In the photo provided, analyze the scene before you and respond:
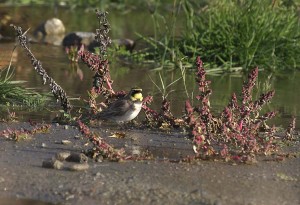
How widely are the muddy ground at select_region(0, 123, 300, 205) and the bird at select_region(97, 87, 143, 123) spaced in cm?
62

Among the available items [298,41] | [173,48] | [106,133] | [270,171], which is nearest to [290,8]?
[298,41]

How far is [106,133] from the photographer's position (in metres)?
8.63

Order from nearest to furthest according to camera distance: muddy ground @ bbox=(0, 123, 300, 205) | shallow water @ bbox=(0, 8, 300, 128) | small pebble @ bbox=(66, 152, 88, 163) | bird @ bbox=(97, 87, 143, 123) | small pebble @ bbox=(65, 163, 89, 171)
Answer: muddy ground @ bbox=(0, 123, 300, 205) < small pebble @ bbox=(65, 163, 89, 171) < small pebble @ bbox=(66, 152, 88, 163) < bird @ bbox=(97, 87, 143, 123) < shallow water @ bbox=(0, 8, 300, 128)

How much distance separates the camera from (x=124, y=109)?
856cm

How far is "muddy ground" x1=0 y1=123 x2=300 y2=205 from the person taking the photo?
6.35 metres

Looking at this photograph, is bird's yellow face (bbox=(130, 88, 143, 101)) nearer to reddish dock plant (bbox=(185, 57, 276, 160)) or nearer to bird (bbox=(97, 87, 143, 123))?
bird (bbox=(97, 87, 143, 123))

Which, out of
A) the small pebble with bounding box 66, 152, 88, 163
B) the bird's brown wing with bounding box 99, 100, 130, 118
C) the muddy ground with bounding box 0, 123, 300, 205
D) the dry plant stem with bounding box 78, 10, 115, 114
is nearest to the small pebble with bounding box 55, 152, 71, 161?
the small pebble with bounding box 66, 152, 88, 163

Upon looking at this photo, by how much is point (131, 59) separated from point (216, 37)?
4.84ft

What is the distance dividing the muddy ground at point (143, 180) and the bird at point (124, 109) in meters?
Result: 0.62

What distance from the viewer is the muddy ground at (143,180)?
20.8 feet

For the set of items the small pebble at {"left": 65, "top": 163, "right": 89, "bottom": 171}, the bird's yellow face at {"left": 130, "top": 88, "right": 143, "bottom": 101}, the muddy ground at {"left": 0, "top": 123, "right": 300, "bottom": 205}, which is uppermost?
the bird's yellow face at {"left": 130, "top": 88, "right": 143, "bottom": 101}

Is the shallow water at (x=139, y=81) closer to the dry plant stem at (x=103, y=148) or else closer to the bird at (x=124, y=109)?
the bird at (x=124, y=109)

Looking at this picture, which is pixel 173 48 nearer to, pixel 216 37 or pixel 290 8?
pixel 216 37

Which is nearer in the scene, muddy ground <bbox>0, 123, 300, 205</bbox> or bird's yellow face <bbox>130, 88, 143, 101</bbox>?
muddy ground <bbox>0, 123, 300, 205</bbox>
